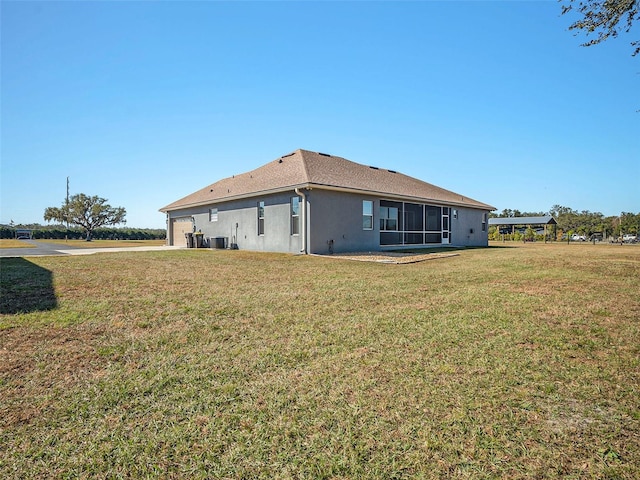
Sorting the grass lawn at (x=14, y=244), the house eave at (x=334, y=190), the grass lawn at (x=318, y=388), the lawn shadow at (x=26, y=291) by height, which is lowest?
the grass lawn at (x=318, y=388)

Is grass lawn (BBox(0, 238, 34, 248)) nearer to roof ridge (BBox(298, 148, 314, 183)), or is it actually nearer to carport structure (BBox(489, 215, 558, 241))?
roof ridge (BBox(298, 148, 314, 183))

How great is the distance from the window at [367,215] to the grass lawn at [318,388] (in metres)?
11.2

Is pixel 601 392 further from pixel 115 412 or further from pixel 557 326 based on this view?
pixel 115 412

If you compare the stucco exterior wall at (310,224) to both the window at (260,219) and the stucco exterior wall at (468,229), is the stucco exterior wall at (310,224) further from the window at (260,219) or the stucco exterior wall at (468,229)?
the stucco exterior wall at (468,229)

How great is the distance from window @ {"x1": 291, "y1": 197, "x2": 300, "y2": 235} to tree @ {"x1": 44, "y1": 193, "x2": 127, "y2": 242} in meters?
48.2

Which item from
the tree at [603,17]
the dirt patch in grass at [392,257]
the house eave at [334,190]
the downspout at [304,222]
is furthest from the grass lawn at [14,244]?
the tree at [603,17]

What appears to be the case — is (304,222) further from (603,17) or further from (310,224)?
(603,17)

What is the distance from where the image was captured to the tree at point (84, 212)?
50312mm

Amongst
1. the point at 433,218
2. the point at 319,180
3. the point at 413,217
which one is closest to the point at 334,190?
the point at 319,180

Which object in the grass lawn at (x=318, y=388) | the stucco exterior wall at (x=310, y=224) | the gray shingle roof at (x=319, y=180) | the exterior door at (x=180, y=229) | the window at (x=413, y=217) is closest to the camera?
the grass lawn at (x=318, y=388)

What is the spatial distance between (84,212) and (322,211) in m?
52.7

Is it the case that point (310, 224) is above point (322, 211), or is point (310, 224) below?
below

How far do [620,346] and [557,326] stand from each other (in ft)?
2.18

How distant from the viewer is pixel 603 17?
5871mm
